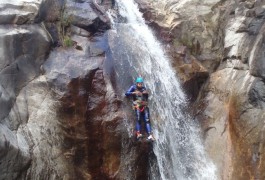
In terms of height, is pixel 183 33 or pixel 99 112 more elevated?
pixel 183 33

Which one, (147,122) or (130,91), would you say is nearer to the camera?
(147,122)

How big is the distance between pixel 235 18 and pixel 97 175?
7.38 meters

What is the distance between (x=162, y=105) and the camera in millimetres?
10320

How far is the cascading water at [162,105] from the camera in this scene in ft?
31.2

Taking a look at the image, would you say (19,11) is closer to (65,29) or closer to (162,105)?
(65,29)

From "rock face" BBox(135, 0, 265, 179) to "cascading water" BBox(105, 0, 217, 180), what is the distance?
1.38ft

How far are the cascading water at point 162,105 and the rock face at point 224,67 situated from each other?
0.42 metres

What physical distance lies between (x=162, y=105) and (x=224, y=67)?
2.65 metres

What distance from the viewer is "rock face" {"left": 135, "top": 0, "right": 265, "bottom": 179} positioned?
9273mm

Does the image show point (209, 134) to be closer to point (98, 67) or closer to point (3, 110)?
point (98, 67)

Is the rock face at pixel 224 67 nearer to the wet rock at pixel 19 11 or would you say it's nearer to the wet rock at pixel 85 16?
the wet rock at pixel 85 16

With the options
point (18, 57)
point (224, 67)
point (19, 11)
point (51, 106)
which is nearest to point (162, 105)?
point (224, 67)

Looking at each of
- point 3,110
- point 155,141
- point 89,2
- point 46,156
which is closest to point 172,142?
point 155,141

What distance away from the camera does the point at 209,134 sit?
33.9ft
